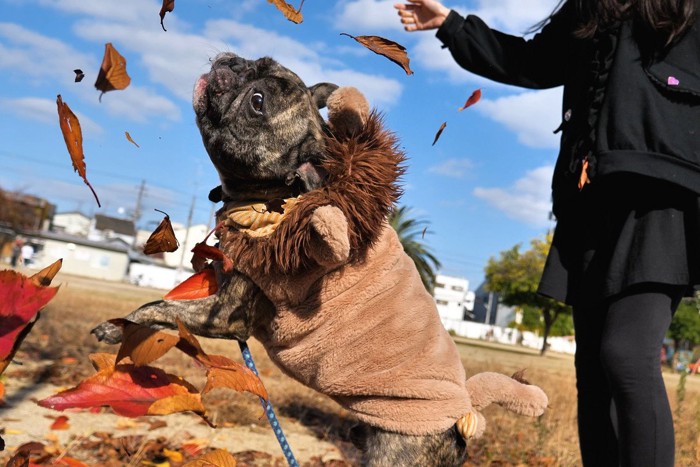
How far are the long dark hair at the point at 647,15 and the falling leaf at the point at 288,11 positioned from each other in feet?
3.16

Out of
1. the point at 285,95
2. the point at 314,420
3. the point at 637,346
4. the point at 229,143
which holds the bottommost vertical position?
the point at 314,420

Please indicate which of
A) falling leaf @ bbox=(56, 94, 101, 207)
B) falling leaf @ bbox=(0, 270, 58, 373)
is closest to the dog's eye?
falling leaf @ bbox=(56, 94, 101, 207)

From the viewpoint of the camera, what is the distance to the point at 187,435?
3.19 m

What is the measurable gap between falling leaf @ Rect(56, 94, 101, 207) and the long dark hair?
5.29 feet

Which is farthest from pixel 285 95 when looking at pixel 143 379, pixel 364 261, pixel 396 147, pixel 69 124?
pixel 143 379

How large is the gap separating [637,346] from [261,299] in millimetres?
1226

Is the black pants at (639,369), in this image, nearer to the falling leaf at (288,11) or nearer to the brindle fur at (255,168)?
the brindle fur at (255,168)

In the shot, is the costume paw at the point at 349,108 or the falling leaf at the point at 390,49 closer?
the falling leaf at the point at 390,49

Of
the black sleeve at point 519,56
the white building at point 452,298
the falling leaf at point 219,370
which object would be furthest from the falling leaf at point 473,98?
the white building at point 452,298

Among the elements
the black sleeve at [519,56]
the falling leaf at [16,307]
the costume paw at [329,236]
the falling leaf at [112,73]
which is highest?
the black sleeve at [519,56]

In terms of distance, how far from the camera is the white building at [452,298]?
59.4m

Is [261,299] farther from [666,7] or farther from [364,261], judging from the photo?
[666,7]

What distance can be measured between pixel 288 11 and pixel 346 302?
93 centimetres

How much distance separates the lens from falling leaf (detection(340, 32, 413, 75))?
186cm
